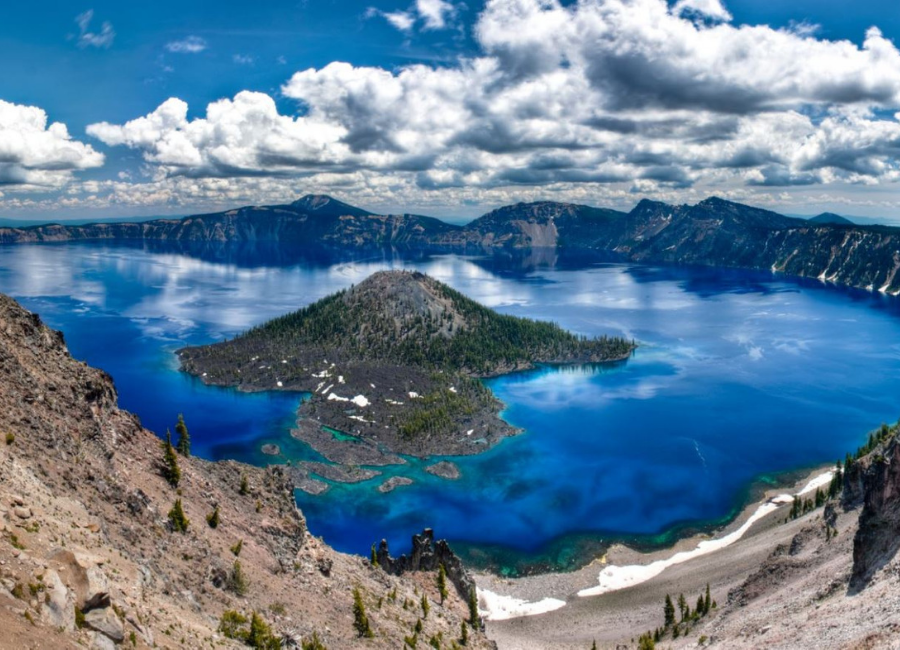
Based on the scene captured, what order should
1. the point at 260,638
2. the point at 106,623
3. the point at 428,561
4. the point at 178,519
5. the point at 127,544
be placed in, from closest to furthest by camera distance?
the point at 106,623, the point at 260,638, the point at 127,544, the point at 178,519, the point at 428,561

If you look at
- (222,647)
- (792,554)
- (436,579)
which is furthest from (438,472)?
(222,647)

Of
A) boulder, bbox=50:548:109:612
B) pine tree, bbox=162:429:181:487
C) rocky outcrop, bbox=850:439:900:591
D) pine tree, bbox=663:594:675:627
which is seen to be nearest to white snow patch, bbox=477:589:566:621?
pine tree, bbox=663:594:675:627

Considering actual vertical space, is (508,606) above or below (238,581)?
below

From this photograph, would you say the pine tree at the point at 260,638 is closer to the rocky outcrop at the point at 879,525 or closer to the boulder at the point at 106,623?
the boulder at the point at 106,623

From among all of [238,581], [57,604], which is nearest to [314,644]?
[238,581]

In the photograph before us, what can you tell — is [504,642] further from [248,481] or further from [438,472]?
[438,472]

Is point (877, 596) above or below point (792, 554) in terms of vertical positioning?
above

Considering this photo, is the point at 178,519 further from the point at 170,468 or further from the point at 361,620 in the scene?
the point at 361,620
